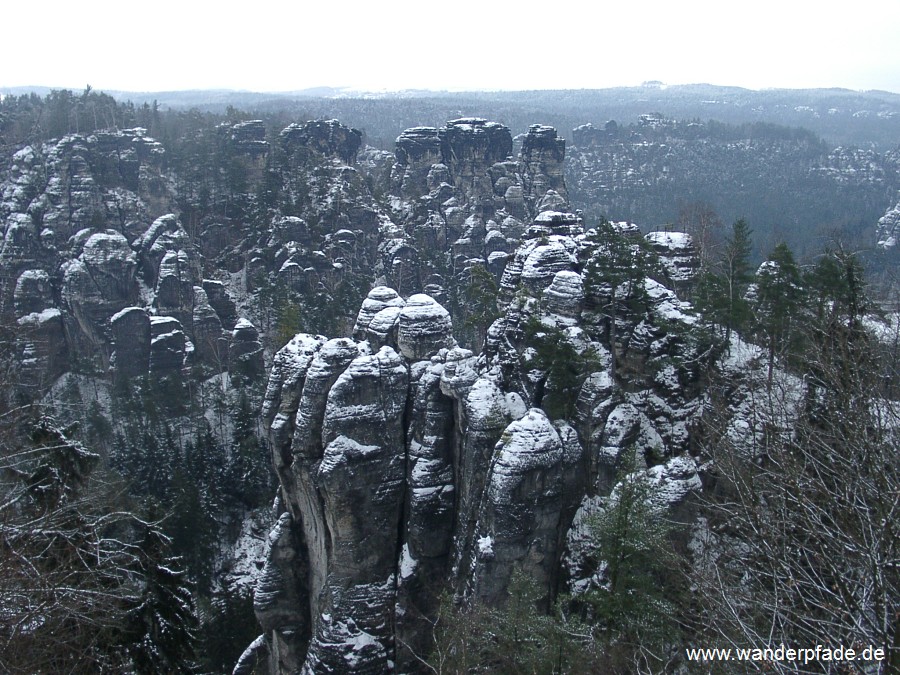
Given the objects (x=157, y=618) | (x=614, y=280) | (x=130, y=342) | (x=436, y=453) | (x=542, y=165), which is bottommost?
(x=130, y=342)

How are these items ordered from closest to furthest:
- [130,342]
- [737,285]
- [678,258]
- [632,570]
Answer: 1. [632,570]
2. [737,285]
3. [678,258]
4. [130,342]

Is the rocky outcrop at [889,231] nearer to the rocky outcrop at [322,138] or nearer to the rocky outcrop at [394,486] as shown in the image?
the rocky outcrop at [322,138]

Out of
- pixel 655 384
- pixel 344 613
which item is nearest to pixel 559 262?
pixel 655 384

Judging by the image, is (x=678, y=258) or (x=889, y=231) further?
(x=889, y=231)

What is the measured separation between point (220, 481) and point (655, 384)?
28.6 metres

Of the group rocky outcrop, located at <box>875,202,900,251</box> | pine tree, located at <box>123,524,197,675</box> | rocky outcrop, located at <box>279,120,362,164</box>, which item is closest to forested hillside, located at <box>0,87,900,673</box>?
pine tree, located at <box>123,524,197,675</box>

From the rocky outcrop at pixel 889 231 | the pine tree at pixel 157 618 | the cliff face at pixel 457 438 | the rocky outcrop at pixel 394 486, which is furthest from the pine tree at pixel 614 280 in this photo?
the rocky outcrop at pixel 889 231

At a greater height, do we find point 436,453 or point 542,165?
point 542,165

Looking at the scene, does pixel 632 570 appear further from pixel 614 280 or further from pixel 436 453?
pixel 614 280

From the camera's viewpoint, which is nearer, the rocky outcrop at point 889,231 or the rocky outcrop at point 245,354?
the rocky outcrop at point 245,354

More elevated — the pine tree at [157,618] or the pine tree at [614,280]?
the pine tree at [614,280]

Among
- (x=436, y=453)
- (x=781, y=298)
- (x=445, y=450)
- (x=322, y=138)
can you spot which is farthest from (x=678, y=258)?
(x=322, y=138)

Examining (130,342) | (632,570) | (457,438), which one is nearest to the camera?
(632,570)

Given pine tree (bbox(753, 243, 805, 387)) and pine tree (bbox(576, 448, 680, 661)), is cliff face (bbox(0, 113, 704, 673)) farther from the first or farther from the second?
pine tree (bbox(753, 243, 805, 387))
